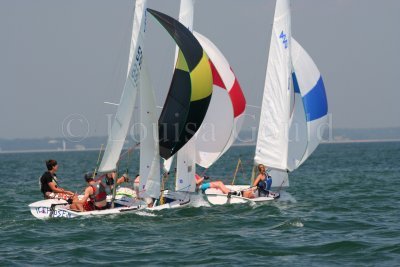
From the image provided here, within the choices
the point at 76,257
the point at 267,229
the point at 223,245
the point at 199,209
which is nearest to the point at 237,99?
the point at 199,209

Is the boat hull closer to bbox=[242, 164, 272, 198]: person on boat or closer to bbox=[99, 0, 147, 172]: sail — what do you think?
bbox=[242, 164, 272, 198]: person on boat

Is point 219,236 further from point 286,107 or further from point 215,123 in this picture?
point 286,107

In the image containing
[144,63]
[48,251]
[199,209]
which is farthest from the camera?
[199,209]

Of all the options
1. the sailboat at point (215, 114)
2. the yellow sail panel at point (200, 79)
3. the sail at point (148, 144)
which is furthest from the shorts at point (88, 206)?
the yellow sail panel at point (200, 79)

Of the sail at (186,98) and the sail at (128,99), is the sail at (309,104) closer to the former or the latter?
the sail at (186,98)

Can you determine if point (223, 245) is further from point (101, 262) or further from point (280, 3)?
point (280, 3)

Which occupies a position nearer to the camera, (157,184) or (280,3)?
(157,184)

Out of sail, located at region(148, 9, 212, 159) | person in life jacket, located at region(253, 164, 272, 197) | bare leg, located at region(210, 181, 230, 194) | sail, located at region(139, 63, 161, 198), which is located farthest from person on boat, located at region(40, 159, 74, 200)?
person in life jacket, located at region(253, 164, 272, 197)

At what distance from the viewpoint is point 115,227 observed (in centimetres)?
1709

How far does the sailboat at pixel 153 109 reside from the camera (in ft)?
59.8

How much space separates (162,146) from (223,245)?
15.8ft

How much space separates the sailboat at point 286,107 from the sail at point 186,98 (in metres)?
3.67

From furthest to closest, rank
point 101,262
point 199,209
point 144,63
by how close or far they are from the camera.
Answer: point 199,209, point 144,63, point 101,262

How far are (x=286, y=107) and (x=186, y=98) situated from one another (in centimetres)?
435
